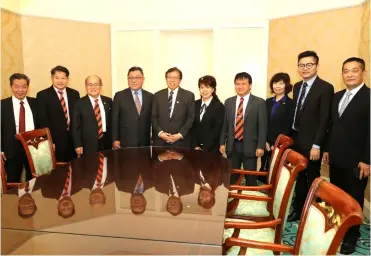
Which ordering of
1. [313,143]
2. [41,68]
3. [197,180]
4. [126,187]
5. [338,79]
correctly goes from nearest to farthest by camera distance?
[126,187], [197,180], [313,143], [338,79], [41,68]

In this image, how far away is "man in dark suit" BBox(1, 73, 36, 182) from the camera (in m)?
3.18

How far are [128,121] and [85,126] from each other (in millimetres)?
459

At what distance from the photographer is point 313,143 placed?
287 cm

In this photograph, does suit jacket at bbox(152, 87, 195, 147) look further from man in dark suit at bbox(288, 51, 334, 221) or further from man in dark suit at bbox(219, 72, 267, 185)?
man in dark suit at bbox(288, 51, 334, 221)

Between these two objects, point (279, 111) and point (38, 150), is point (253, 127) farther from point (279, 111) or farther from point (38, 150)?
point (38, 150)

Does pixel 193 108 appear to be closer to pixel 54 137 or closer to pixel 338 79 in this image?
pixel 54 137

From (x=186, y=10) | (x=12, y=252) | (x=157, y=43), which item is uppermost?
(x=186, y=10)

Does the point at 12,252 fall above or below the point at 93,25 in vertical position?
below

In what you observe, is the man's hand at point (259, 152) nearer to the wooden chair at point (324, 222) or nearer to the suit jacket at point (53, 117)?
the wooden chair at point (324, 222)

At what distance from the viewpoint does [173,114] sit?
11.6 ft

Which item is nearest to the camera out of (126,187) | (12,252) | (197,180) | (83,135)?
(12,252)

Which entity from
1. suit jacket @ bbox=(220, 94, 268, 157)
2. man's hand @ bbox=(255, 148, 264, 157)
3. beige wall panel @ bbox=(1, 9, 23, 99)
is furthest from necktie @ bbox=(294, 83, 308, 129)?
beige wall panel @ bbox=(1, 9, 23, 99)

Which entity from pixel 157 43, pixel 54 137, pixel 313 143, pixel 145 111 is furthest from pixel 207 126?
pixel 157 43

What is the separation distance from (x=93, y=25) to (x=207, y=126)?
2.68 metres
